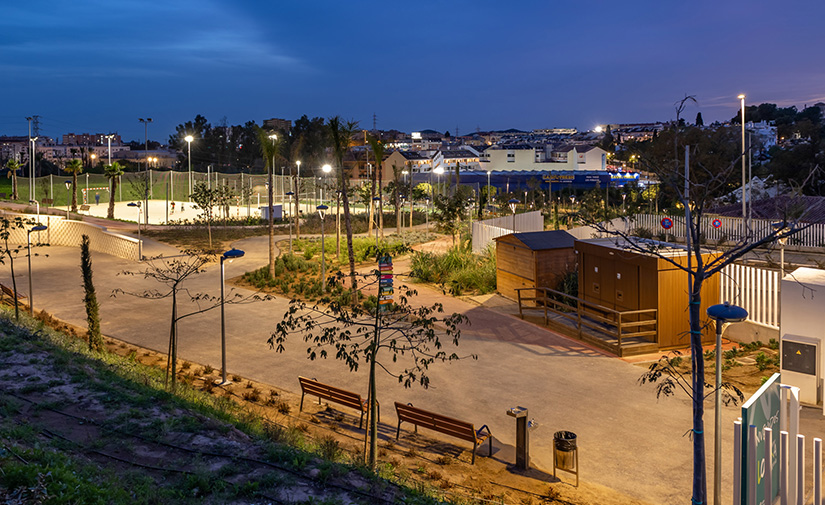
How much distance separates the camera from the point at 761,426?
7.30m

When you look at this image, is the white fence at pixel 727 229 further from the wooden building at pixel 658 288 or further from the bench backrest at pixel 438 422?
the bench backrest at pixel 438 422

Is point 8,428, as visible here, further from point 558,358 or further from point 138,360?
point 558,358

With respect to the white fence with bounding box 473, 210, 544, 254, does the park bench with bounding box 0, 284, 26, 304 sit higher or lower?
lower

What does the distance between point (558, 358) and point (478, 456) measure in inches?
227

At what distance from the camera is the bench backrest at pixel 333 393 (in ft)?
37.5

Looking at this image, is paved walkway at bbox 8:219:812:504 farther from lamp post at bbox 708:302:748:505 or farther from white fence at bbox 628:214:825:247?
white fence at bbox 628:214:825:247

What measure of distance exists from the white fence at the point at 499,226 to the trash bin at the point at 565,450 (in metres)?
18.0

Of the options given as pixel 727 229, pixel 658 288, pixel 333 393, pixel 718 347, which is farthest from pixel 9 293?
pixel 727 229

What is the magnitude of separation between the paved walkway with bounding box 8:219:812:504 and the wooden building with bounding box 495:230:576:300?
1.83 meters

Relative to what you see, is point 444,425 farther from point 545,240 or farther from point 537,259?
point 545,240

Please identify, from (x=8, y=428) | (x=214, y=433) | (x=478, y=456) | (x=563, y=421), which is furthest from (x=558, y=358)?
(x=8, y=428)

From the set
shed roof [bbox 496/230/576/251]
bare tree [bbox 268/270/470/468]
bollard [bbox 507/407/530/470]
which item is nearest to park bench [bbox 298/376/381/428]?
bare tree [bbox 268/270/470/468]

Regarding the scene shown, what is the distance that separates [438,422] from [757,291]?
9560mm

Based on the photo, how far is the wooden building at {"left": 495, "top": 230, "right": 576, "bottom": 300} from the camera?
68.5ft
